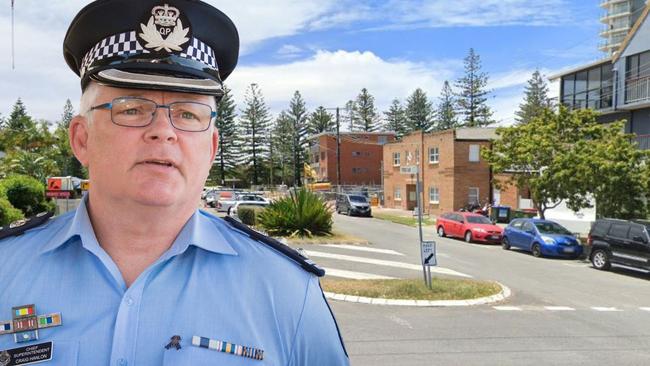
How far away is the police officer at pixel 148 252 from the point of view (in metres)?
1.62

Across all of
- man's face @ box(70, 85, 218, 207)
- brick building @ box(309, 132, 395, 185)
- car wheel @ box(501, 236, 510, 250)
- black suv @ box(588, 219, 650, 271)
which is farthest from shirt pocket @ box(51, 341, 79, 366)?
brick building @ box(309, 132, 395, 185)

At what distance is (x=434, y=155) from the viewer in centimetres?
4303

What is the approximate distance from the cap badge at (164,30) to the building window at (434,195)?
41.5 meters

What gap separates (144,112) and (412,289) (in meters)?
10.8

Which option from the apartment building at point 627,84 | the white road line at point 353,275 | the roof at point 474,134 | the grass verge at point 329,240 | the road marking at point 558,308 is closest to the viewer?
the road marking at point 558,308

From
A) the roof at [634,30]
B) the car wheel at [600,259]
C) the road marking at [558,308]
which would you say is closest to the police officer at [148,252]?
the road marking at [558,308]

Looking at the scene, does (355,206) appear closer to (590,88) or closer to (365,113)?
(590,88)

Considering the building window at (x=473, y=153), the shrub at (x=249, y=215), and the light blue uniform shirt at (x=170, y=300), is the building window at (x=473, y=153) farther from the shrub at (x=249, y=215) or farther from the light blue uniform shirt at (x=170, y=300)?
the light blue uniform shirt at (x=170, y=300)

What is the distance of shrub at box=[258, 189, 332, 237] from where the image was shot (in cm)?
2089

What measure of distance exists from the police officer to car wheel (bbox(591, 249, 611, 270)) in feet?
59.8

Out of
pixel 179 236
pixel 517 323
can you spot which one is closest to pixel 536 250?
pixel 517 323

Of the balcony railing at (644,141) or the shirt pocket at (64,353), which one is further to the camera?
the balcony railing at (644,141)

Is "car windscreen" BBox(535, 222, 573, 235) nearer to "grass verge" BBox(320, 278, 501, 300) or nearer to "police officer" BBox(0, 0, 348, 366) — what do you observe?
"grass verge" BBox(320, 278, 501, 300)

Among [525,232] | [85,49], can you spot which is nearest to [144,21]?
[85,49]
